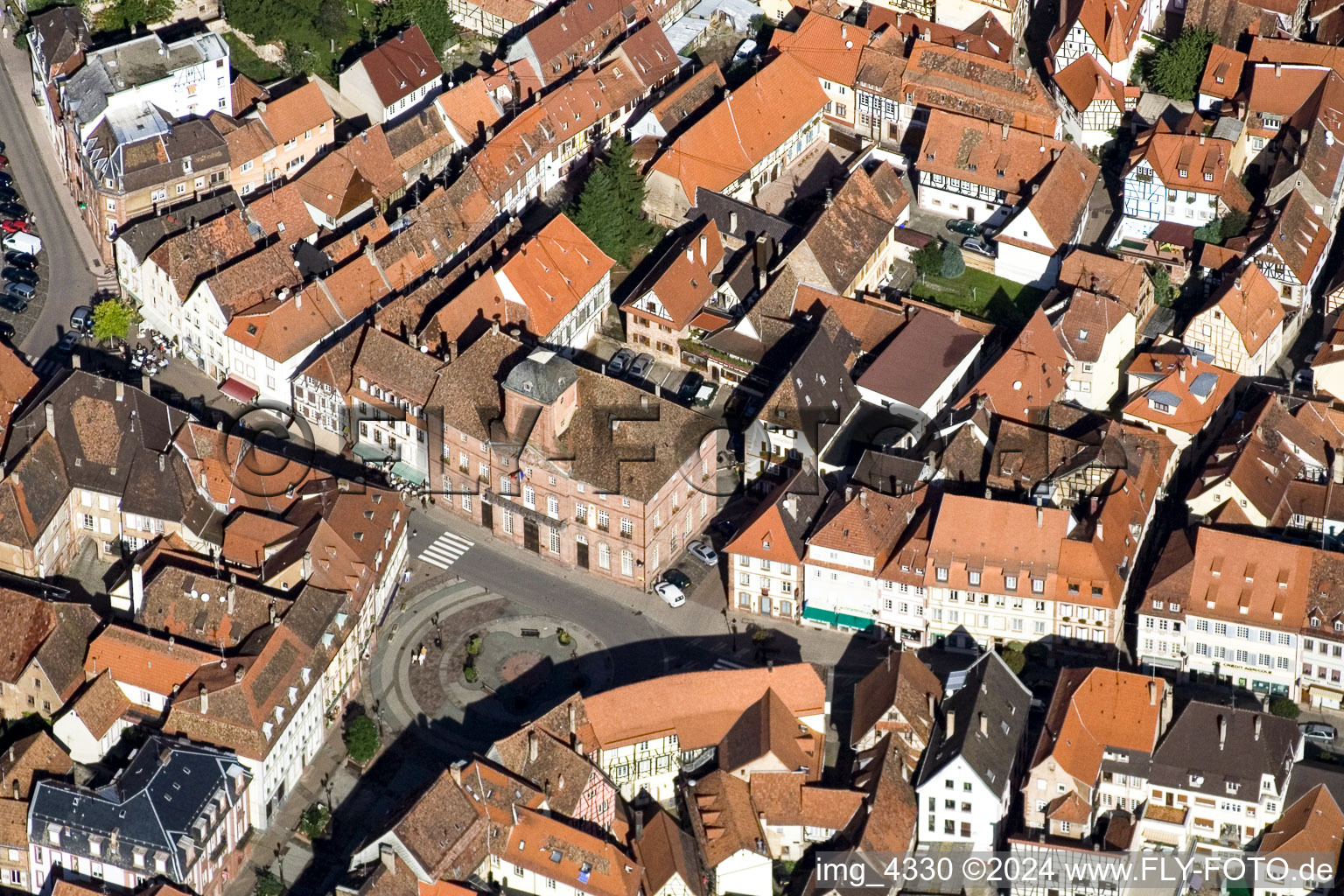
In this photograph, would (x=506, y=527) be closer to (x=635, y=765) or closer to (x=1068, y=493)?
(x=635, y=765)

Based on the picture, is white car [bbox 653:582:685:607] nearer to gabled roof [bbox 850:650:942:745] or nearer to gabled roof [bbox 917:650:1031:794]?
gabled roof [bbox 850:650:942:745]

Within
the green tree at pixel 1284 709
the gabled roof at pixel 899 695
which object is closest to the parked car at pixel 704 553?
the gabled roof at pixel 899 695

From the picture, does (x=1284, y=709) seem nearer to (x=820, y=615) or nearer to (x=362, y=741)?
(x=820, y=615)

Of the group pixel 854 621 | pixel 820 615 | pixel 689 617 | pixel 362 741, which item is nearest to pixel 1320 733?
pixel 854 621

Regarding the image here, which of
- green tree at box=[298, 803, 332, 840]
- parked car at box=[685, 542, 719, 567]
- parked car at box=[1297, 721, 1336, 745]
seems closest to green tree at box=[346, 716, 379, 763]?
green tree at box=[298, 803, 332, 840]

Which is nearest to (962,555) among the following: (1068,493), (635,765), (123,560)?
(1068,493)

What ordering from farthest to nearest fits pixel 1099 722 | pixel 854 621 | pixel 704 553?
1. pixel 704 553
2. pixel 854 621
3. pixel 1099 722
